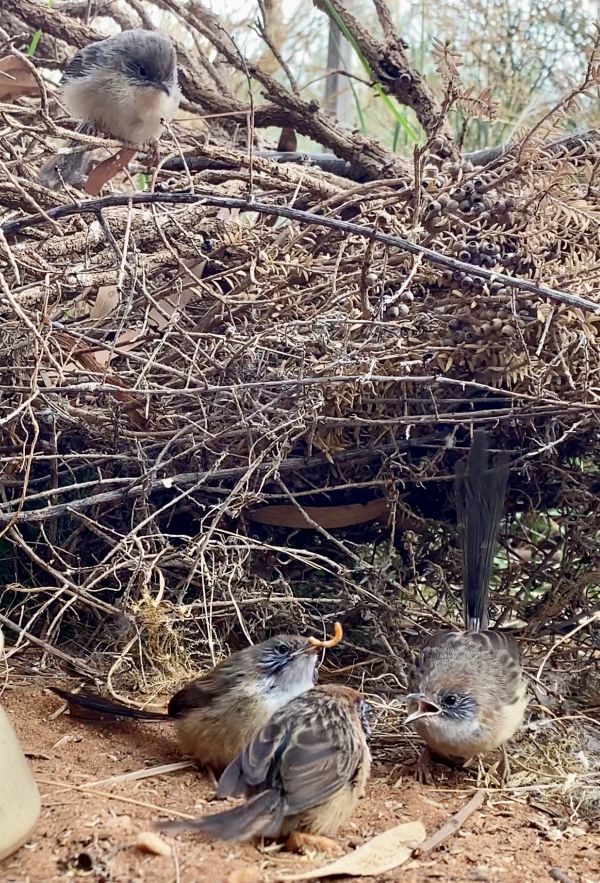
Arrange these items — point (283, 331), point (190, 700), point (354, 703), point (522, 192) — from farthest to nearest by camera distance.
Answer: point (522, 192) < point (283, 331) < point (190, 700) < point (354, 703)

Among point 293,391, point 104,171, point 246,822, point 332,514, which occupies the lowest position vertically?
point 246,822

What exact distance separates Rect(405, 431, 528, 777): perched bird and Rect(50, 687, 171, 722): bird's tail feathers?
2.74 feet

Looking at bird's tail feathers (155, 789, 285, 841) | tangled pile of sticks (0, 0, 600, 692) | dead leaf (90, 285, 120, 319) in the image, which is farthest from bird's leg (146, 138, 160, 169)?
bird's tail feathers (155, 789, 285, 841)

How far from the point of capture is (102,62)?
3.69 m

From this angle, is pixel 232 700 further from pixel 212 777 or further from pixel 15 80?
pixel 15 80

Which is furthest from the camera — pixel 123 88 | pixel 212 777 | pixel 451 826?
pixel 123 88

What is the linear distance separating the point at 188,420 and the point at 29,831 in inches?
64.9

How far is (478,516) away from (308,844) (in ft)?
4.96

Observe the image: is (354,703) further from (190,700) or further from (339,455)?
(339,455)

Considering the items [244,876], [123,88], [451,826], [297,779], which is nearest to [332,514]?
[451,826]

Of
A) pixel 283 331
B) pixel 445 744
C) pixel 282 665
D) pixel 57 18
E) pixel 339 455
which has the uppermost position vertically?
pixel 57 18

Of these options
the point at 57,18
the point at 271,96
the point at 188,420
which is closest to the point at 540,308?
the point at 188,420

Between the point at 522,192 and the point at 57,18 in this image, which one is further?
the point at 57,18

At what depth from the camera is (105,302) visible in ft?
11.8
